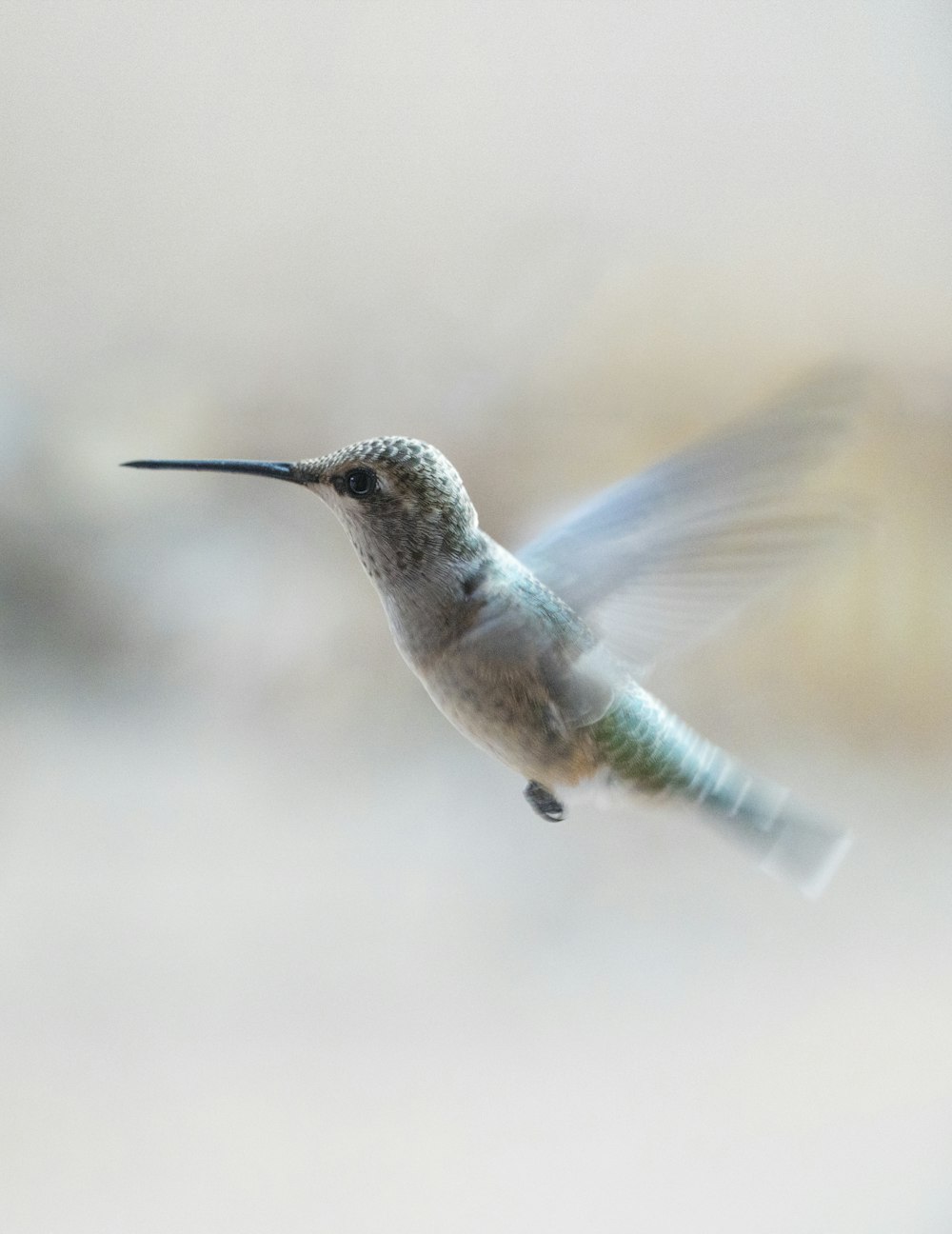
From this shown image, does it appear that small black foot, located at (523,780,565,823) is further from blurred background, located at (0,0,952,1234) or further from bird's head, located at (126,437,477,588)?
blurred background, located at (0,0,952,1234)

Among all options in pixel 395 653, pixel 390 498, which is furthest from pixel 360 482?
pixel 395 653

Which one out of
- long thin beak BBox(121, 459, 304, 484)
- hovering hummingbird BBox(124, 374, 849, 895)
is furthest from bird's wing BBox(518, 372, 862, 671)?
long thin beak BBox(121, 459, 304, 484)

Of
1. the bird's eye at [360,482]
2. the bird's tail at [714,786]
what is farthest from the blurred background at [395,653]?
the bird's eye at [360,482]

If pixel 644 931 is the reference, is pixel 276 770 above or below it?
below

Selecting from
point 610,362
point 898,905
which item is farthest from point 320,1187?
point 610,362

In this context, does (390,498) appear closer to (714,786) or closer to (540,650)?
(540,650)

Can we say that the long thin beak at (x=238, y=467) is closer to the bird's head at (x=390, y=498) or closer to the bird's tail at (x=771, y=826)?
the bird's head at (x=390, y=498)

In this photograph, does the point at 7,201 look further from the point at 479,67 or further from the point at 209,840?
the point at 209,840
